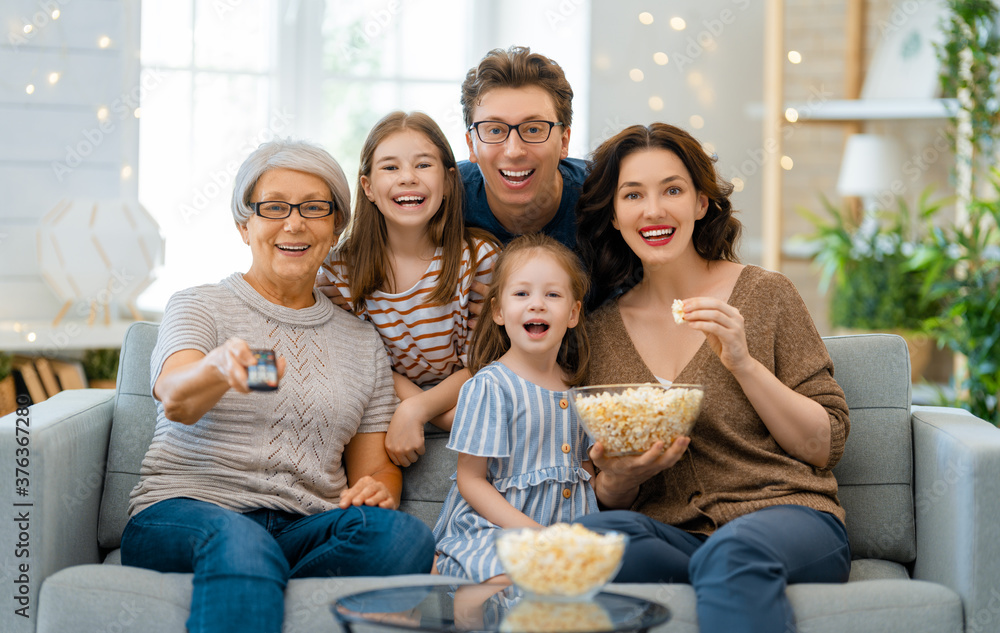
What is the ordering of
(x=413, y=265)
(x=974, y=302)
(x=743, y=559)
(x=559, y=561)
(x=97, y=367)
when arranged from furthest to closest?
1. (x=97, y=367)
2. (x=974, y=302)
3. (x=413, y=265)
4. (x=743, y=559)
5. (x=559, y=561)

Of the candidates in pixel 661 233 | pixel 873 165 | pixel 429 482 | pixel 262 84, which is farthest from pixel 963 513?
pixel 262 84

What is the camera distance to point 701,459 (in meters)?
1.68

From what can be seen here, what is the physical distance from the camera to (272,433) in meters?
1.64

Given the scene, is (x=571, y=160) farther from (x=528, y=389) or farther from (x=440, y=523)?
(x=440, y=523)

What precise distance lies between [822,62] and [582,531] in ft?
13.0

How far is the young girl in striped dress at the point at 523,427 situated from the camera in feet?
5.34

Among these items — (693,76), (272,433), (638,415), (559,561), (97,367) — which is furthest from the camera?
(693,76)

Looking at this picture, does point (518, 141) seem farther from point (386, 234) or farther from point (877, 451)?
point (877, 451)

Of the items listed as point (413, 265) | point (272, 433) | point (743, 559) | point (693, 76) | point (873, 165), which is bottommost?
point (743, 559)

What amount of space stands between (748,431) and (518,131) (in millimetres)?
812

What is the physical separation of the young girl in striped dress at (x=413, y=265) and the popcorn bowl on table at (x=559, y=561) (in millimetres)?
657

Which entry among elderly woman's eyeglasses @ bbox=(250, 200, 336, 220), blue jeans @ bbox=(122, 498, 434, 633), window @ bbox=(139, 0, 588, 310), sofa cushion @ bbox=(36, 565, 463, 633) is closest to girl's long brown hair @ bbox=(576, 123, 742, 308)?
elderly woman's eyeglasses @ bbox=(250, 200, 336, 220)

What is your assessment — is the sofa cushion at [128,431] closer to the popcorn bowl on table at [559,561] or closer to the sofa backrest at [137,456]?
the sofa backrest at [137,456]

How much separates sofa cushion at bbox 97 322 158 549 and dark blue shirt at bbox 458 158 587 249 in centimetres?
76
